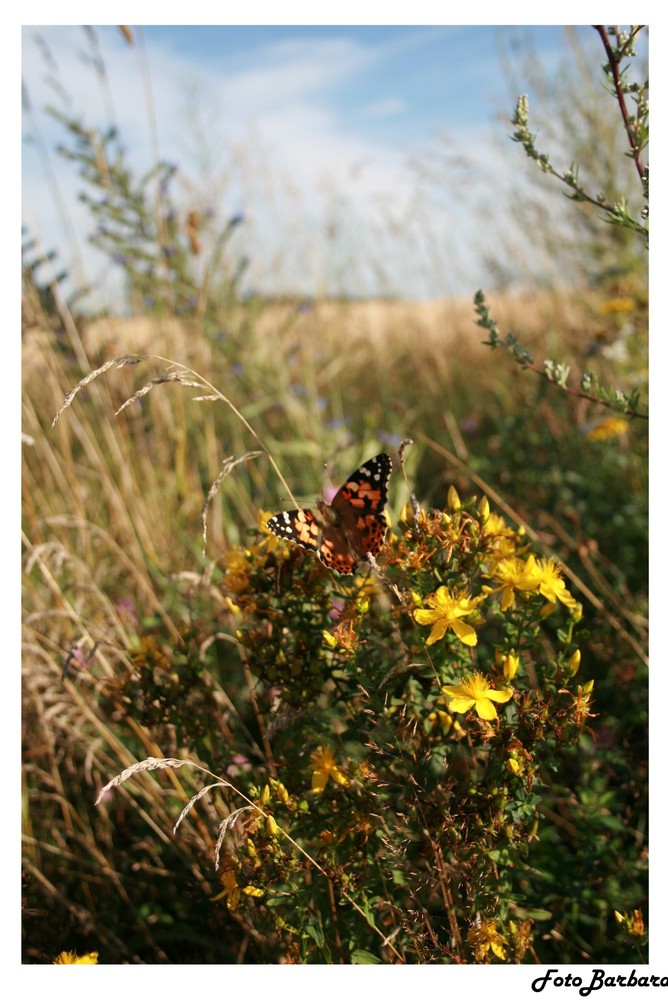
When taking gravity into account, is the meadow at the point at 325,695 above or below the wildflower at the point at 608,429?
below

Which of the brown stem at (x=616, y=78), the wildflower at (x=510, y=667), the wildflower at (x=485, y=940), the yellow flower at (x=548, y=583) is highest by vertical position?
the brown stem at (x=616, y=78)

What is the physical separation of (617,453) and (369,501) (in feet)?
6.89

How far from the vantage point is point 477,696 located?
1.21m

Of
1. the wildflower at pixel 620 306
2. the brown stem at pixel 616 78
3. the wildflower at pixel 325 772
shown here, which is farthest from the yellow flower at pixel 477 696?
the wildflower at pixel 620 306

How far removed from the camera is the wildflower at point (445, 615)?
1.22 m

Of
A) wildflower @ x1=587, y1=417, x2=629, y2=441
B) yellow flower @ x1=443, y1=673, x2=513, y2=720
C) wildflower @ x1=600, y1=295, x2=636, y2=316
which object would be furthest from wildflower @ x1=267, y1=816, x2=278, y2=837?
wildflower @ x1=600, y1=295, x2=636, y2=316

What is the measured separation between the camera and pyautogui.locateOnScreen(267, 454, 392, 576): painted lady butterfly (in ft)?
4.36

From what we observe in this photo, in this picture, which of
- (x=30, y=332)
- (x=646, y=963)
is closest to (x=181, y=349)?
(x=30, y=332)

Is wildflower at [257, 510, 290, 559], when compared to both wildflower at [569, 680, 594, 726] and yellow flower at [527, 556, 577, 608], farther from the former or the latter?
wildflower at [569, 680, 594, 726]

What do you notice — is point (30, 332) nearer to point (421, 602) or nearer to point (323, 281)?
point (421, 602)

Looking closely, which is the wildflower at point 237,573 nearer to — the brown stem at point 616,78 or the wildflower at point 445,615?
the wildflower at point 445,615

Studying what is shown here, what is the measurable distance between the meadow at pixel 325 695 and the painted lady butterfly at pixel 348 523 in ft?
0.14

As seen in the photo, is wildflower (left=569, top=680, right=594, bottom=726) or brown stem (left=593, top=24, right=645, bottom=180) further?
brown stem (left=593, top=24, right=645, bottom=180)
